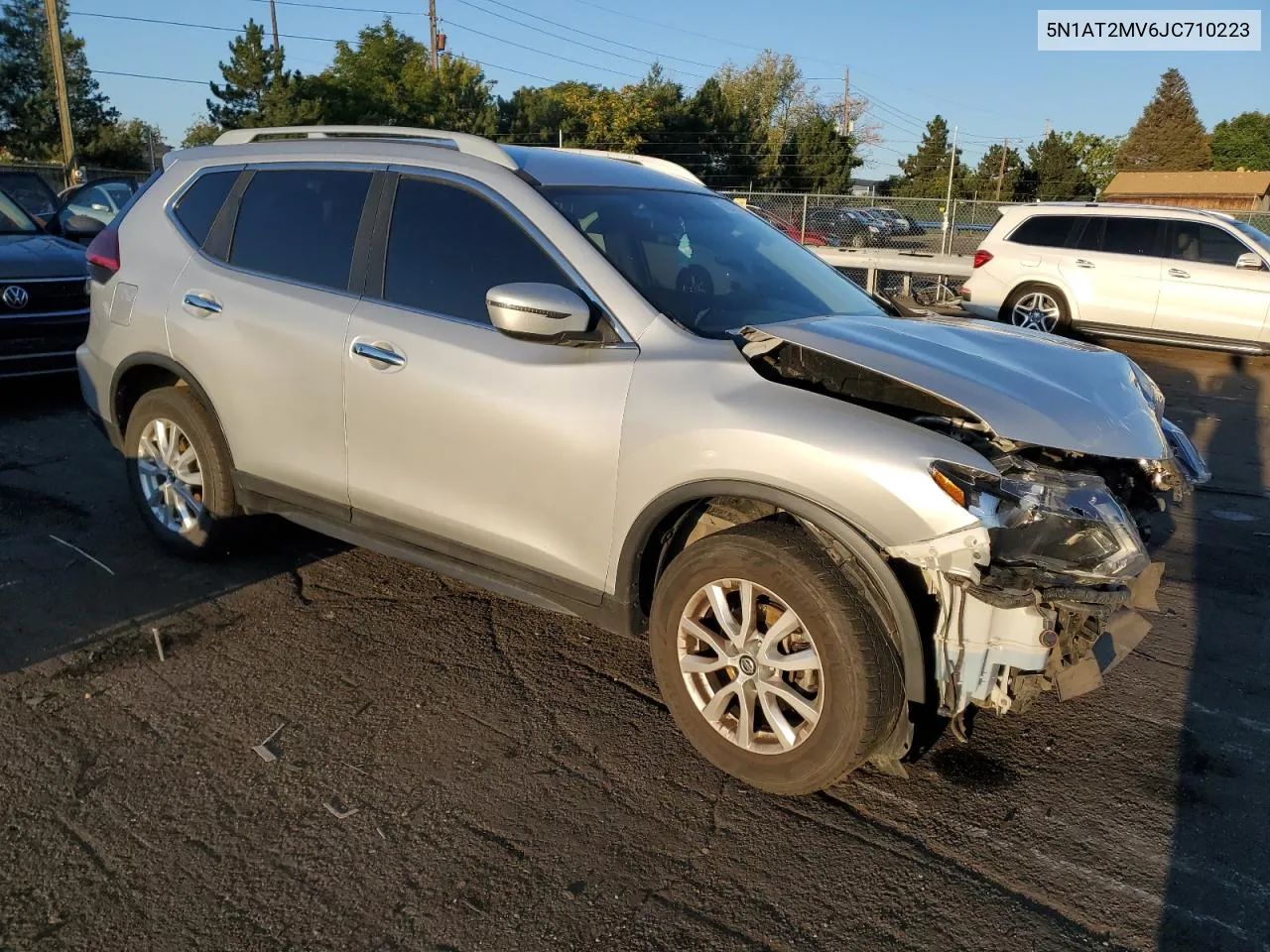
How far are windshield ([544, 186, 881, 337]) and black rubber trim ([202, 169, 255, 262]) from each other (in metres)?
1.74

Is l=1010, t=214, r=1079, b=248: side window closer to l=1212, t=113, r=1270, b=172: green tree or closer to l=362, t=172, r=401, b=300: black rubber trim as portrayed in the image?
l=362, t=172, r=401, b=300: black rubber trim

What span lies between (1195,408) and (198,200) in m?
8.75

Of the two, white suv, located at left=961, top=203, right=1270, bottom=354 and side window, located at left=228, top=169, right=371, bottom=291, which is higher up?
side window, located at left=228, top=169, right=371, bottom=291

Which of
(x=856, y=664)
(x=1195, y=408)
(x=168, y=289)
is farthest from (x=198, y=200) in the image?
(x=1195, y=408)

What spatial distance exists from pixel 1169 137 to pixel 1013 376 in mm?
103742

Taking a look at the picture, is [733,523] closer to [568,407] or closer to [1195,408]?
[568,407]

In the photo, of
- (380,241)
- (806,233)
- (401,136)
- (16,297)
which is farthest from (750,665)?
(806,233)

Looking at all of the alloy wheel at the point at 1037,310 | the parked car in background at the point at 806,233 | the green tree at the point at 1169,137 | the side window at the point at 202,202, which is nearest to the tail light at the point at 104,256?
the side window at the point at 202,202

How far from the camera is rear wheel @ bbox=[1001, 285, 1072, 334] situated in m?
12.8

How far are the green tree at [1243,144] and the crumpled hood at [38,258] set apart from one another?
10121 cm

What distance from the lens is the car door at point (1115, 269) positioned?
12250 millimetres

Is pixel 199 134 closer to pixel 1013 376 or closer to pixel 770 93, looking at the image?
pixel 770 93

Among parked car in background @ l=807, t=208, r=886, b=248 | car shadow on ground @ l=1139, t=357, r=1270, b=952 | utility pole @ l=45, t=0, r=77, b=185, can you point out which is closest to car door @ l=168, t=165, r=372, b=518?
car shadow on ground @ l=1139, t=357, r=1270, b=952

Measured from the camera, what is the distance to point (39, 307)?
767cm
